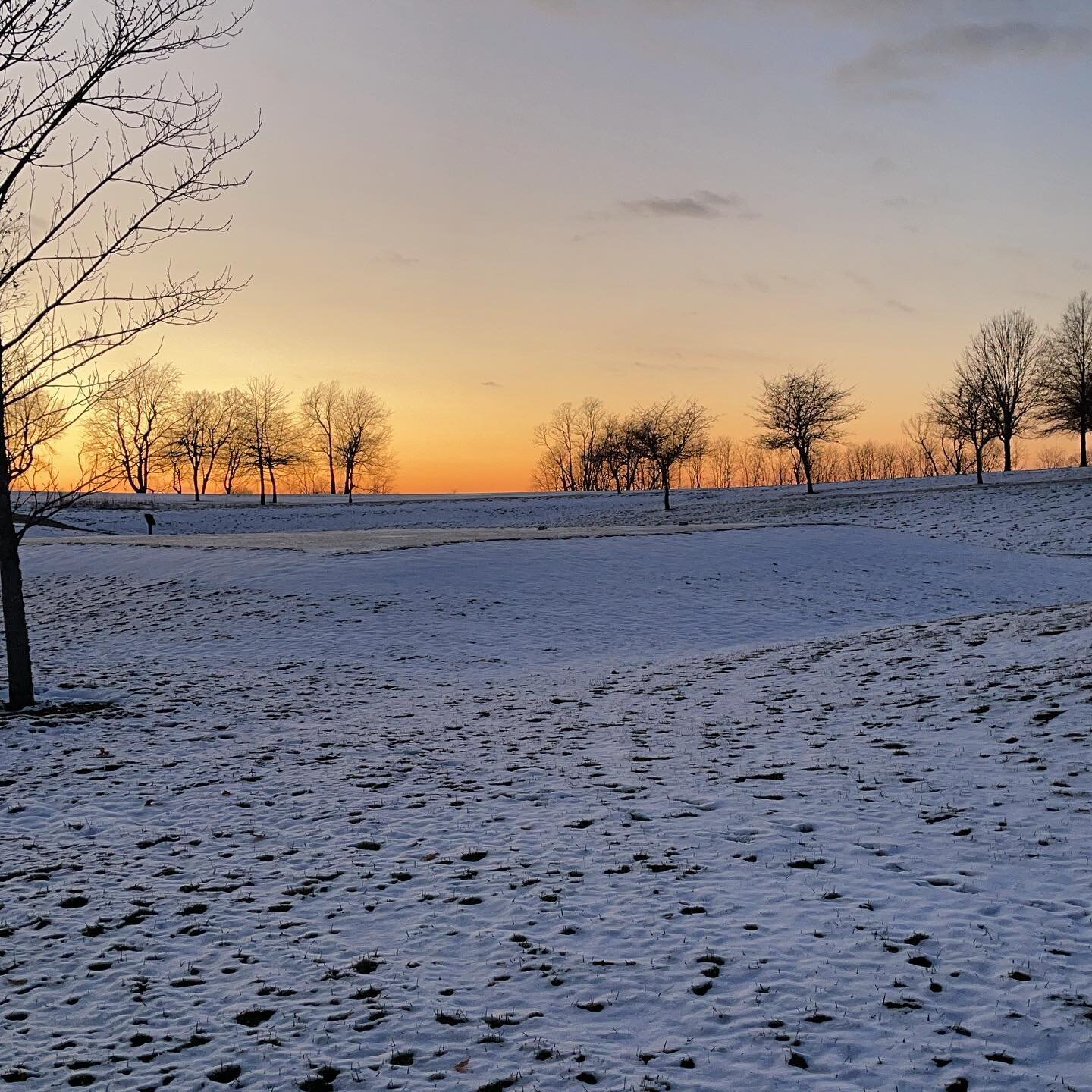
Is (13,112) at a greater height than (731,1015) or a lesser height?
greater

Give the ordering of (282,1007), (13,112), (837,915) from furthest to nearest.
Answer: (13,112) → (837,915) → (282,1007)

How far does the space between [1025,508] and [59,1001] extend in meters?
43.1

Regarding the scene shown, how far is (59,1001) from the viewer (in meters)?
5.22

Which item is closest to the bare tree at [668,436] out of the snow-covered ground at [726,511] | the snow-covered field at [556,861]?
the snow-covered ground at [726,511]

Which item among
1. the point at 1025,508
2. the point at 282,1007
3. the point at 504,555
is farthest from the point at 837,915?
the point at 1025,508

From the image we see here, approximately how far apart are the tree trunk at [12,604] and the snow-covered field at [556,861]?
0.92m

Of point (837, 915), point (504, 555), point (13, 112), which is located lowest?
point (837, 915)

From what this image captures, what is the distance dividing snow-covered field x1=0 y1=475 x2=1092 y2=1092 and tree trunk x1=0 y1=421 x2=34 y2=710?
3.02 feet

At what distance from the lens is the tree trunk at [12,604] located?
491 inches

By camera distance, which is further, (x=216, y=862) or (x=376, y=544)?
(x=376, y=544)

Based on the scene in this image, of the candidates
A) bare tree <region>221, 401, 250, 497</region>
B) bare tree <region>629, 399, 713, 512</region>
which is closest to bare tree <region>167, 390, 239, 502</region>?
bare tree <region>221, 401, 250, 497</region>

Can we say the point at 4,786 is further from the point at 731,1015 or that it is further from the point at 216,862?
the point at 731,1015

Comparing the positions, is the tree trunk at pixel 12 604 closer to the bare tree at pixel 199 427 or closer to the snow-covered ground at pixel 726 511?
the snow-covered ground at pixel 726 511

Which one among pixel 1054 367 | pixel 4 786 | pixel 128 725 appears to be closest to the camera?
pixel 4 786
